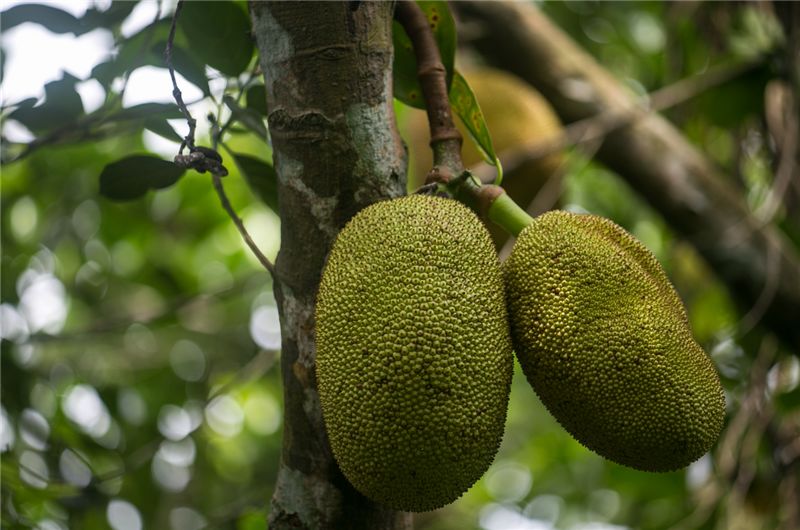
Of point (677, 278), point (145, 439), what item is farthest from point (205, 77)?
point (677, 278)

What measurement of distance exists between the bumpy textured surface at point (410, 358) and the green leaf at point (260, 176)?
353mm

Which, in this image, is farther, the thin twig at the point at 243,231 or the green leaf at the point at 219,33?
the green leaf at the point at 219,33

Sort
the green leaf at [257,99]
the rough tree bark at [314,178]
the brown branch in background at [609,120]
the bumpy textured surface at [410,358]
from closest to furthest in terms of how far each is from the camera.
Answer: the bumpy textured surface at [410,358] < the rough tree bark at [314,178] < the green leaf at [257,99] < the brown branch in background at [609,120]

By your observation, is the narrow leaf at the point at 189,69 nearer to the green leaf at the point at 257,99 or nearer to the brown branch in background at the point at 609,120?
the green leaf at the point at 257,99

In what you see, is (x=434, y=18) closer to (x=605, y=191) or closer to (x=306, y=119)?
(x=306, y=119)

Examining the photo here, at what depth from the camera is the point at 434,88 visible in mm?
1128

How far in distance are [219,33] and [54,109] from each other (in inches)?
12.5

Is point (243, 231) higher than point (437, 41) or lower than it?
lower

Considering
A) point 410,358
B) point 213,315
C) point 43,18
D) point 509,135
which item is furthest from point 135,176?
point 213,315

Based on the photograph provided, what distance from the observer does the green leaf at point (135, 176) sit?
124 cm

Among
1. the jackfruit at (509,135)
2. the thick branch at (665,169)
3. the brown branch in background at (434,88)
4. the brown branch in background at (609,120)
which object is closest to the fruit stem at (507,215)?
the brown branch in background at (434,88)

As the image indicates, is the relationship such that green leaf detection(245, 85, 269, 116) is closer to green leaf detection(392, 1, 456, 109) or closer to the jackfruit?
green leaf detection(392, 1, 456, 109)

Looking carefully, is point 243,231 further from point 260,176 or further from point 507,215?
point 507,215

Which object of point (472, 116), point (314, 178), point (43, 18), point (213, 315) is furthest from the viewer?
point (213, 315)
